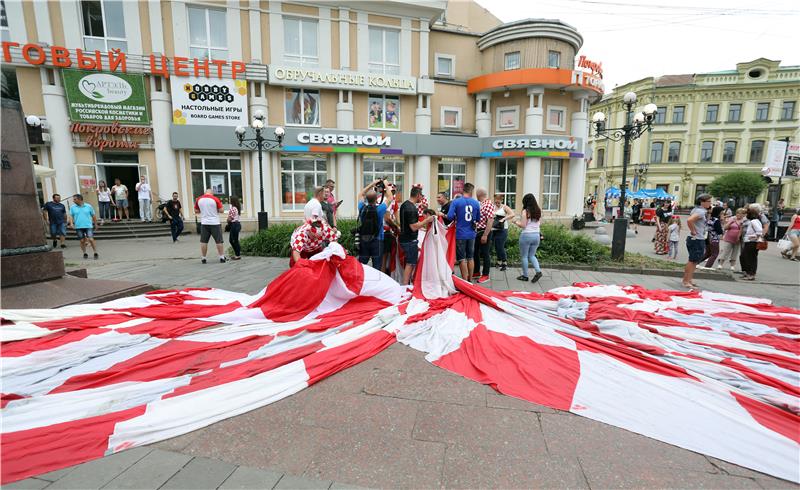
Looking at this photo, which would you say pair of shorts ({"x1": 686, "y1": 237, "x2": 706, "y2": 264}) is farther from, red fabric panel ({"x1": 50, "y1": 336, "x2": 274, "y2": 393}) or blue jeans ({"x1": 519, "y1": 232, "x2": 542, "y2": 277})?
red fabric panel ({"x1": 50, "y1": 336, "x2": 274, "y2": 393})

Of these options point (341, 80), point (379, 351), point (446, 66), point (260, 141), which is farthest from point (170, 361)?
point (446, 66)

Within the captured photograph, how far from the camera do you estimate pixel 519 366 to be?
11.8 ft

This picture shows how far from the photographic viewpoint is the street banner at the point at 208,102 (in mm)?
15953

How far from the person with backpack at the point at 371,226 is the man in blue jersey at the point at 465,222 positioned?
4.33 ft

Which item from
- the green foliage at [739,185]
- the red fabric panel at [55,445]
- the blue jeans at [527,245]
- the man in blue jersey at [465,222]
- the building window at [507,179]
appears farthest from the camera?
the green foliage at [739,185]

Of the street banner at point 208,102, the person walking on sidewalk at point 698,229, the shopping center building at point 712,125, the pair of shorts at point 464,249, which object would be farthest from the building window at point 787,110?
the street banner at point 208,102

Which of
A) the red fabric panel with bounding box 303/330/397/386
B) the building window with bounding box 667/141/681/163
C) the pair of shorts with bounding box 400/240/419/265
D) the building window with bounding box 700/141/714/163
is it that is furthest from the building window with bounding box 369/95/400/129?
the building window with bounding box 700/141/714/163

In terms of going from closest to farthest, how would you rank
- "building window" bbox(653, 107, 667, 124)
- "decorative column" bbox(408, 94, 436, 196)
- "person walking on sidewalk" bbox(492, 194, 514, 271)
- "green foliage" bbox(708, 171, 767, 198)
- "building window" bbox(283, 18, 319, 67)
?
"person walking on sidewalk" bbox(492, 194, 514, 271) → "building window" bbox(283, 18, 319, 67) → "decorative column" bbox(408, 94, 436, 196) → "green foliage" bbox(708, 171, 767, 198) → "building window" bbox(653, 107, 667, 124)

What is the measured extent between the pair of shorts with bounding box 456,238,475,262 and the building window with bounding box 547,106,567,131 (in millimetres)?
15924

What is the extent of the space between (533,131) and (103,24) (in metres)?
20.3

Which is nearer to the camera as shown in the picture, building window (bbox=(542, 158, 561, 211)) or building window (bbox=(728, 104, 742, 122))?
building window (bbox=(542, 158, 561, 211))

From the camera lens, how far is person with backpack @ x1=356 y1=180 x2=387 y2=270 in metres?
6.60

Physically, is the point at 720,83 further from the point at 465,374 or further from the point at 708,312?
the point at 465,374

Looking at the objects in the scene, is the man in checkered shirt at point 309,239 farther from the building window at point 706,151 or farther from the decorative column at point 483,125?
the building window at point 706,151
